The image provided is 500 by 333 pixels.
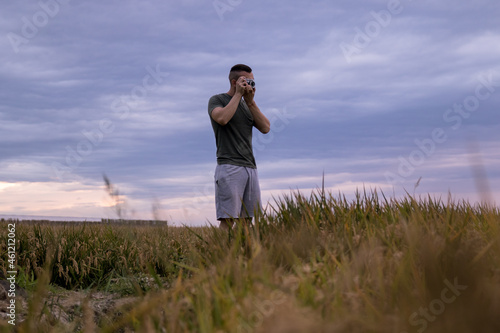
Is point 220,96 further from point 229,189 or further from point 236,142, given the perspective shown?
point 229,189

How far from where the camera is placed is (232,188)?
17.2 ft

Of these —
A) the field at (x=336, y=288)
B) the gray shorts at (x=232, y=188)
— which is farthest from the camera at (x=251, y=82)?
the field at (x=336, y=288)

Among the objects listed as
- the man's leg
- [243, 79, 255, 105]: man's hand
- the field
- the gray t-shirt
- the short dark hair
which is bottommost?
the field

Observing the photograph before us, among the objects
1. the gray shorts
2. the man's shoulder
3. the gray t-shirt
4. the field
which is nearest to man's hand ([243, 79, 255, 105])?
the gray t-shirt

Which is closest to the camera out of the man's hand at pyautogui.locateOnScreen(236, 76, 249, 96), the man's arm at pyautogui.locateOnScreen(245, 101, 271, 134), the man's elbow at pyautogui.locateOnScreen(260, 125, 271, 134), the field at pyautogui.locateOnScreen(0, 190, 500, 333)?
the field at pyautogui.locateOnScreen(0, 190, 500, 333)

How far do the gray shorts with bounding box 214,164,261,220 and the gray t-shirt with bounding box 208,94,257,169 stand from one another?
0.09 meters

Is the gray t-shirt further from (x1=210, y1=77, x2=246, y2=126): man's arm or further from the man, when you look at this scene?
(x1=210, y1=77, x2=246, y2=126): man's arm

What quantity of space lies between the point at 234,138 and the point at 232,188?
619 mm

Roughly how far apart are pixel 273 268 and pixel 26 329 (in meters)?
1.22

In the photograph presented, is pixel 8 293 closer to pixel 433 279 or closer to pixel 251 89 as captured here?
pixel 251 89

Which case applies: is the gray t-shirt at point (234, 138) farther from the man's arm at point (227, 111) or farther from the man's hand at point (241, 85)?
the man's hand at point (241, 85)

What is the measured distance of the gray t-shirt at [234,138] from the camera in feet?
17.7

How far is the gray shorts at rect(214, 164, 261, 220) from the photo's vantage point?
5.20 m

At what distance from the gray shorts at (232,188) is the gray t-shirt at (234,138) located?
0.09 meters
